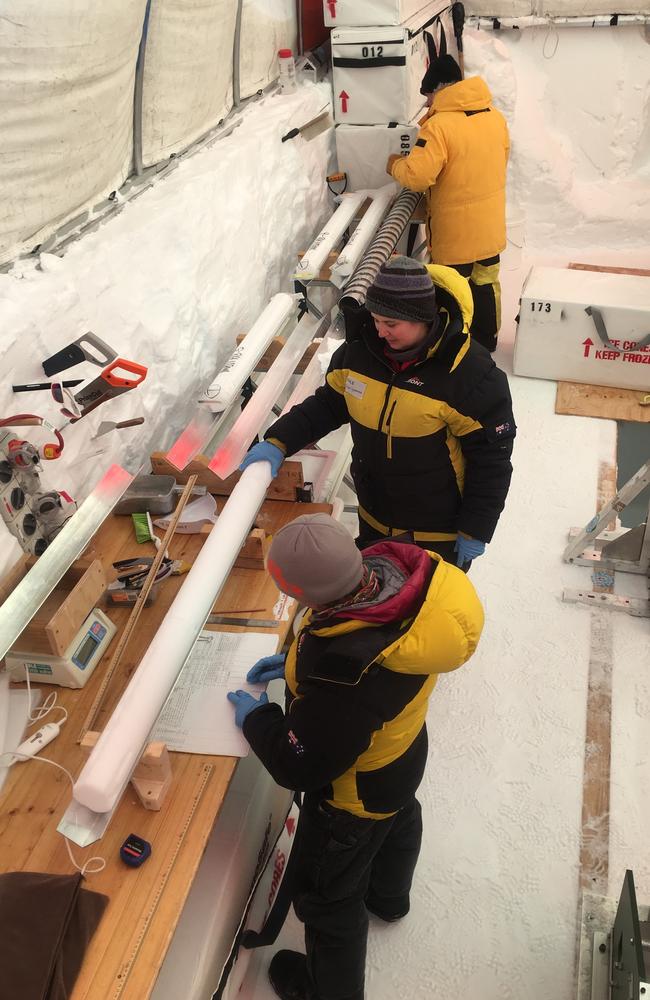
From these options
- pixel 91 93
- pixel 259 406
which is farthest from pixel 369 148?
pixel 259 406

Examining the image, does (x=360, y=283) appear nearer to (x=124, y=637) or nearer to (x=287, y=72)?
(x=287, y=72)

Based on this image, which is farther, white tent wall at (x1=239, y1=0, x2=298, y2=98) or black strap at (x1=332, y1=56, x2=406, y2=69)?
black strap at (x1=332, y1=56, x2=406, y2=69)

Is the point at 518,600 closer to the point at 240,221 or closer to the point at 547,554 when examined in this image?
the point at 547,554

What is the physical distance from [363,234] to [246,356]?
149 centimetres

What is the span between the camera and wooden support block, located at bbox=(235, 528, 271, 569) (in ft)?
7.74

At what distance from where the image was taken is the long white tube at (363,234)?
3.77 metres

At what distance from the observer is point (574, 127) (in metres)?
5.98

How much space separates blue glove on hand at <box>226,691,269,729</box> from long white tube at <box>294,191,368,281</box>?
235 centimetres

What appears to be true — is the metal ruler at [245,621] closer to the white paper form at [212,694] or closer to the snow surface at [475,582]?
the white paper form at [212,694]

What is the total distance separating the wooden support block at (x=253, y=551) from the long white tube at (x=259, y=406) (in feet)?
0.90

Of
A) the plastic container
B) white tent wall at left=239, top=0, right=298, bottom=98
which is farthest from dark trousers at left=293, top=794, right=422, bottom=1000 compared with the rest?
the plastic container

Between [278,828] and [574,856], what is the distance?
949 millimetres

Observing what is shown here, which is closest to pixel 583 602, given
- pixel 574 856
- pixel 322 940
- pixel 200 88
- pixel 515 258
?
pixel 574 856

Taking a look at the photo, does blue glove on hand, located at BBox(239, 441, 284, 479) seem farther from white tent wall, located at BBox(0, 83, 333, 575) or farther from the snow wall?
the snow wall
